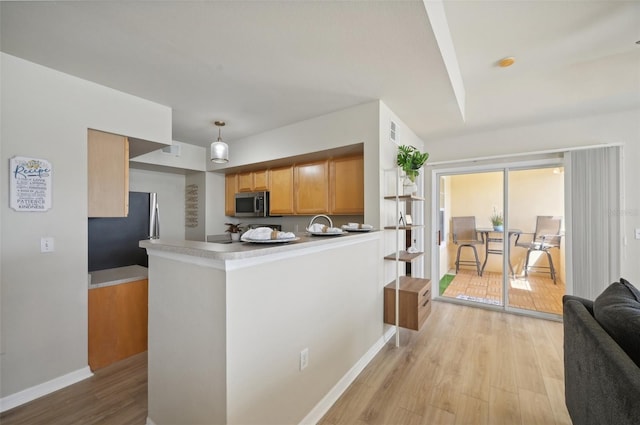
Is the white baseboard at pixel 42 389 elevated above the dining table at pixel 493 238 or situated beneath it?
situated beneath

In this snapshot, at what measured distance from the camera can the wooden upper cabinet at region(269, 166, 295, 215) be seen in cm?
377

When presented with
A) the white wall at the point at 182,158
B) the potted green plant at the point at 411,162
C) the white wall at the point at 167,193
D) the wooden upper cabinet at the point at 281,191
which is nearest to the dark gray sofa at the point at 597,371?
the potted green plant at the point at 411,162

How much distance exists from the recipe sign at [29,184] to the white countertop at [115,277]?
779 millimetres

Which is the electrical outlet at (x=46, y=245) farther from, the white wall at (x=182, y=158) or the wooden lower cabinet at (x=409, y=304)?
the wooden lower cabinet at (x=409, y=304)

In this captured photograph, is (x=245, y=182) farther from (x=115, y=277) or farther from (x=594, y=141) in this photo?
(x=594, y=141)

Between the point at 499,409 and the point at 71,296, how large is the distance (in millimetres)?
3432

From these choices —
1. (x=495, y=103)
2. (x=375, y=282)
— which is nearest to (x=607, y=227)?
(x=495, y=103)

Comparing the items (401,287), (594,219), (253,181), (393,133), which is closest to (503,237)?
(594,219)

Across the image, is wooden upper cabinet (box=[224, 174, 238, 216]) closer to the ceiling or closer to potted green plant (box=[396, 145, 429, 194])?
the ceiling

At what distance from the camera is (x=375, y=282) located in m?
2.61

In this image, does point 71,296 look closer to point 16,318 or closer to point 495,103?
point 16,318

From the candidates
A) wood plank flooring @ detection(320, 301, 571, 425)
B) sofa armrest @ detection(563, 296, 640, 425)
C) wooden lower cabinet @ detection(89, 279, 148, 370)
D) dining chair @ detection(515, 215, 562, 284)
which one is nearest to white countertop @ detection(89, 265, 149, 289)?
wooden lower cabinet @ detection(89, 279, 148, 370)

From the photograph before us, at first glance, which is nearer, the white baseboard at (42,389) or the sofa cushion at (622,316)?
A: the sofa cushion at (622,316)

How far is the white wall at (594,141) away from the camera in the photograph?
292 cm
